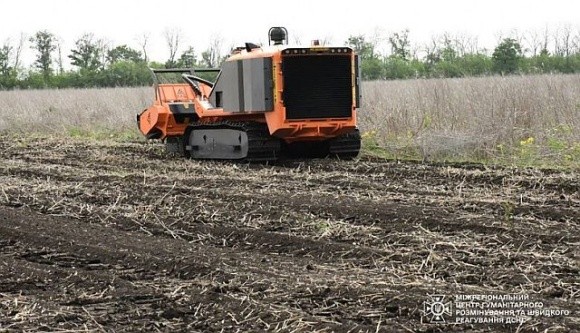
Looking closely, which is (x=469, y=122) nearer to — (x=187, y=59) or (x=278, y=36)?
(x=278, y=36)

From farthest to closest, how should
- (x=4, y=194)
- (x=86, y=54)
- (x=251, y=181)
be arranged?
(x=86, y=54) < (x=251, y=181) < (x=4, y=194)

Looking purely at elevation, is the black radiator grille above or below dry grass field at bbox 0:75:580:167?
above

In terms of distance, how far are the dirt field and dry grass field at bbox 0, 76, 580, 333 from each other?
0.05 feet

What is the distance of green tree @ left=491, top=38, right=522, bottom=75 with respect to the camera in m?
31.5

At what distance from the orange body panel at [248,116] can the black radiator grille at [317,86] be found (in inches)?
2.9

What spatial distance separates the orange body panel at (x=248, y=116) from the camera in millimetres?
10148

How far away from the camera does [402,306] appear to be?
4086 mm

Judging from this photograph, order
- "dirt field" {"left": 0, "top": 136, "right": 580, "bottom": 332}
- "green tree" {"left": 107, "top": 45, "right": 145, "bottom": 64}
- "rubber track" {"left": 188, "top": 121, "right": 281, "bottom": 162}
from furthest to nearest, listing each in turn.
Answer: "green tree" {"left": 107, "top": 45, "right": 145, "bottom": 64} → "rubber track" {"left": 188, "top": 121, "right": 281, "bottom": 162} → "dirt field" {"left": 0, "top": 136, "right": 580, "bottom": 332}

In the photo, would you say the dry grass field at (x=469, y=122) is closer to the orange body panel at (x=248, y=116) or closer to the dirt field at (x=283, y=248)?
the orange body panel at (x=248, y=116)

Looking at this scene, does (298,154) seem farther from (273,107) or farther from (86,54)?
(86,54)

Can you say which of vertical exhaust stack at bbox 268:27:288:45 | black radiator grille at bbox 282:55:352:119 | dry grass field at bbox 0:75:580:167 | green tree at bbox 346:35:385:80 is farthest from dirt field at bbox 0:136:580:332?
green tree at bbox 346:35:385:80

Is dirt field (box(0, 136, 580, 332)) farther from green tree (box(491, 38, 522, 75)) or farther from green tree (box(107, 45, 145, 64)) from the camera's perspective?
green tree (box(107, 45, 145, 64))

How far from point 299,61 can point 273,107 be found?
24.7 inches

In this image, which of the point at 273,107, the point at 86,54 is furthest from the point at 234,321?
the point at 86,54
